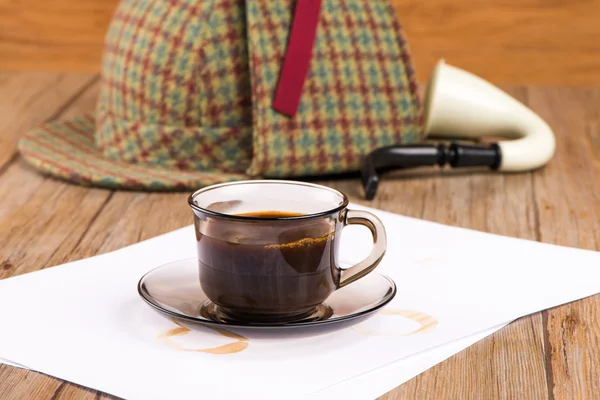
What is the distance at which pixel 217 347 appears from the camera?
52 cm

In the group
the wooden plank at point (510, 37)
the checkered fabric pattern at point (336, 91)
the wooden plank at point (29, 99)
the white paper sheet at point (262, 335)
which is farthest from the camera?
the wooden plank at point (510, 37)

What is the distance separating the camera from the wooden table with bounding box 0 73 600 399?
19.5 inches

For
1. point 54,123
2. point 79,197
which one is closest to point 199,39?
point 79,197

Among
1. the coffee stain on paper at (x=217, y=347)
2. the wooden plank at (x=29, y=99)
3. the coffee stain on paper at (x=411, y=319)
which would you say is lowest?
the wooden plank at (x=29, y=99)

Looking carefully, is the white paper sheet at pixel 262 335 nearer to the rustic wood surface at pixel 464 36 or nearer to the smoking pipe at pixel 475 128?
the smoking pipe at pixel 475 128

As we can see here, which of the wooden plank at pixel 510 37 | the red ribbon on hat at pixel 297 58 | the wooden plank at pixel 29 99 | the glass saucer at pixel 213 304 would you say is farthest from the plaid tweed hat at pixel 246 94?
the wooden plank at pixel 510 37

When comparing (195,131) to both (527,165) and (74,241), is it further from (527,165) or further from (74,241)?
(527,165)

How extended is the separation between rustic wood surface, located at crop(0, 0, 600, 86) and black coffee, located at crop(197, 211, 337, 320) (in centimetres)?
120

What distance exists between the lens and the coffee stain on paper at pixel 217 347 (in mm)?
511

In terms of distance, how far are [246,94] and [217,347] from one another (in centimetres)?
47

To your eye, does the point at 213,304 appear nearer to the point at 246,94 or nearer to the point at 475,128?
the point at 246,94

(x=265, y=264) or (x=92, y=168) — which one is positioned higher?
(x=265, y=264)

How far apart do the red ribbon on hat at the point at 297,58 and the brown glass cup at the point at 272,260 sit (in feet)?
1.24

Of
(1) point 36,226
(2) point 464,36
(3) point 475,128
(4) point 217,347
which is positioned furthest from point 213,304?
(2) point 464,36
